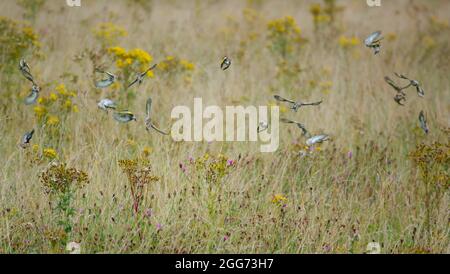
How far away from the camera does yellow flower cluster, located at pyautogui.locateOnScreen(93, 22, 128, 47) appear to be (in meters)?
7.14

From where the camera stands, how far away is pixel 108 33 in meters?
7.16

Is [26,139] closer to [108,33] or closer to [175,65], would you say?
[175,65]

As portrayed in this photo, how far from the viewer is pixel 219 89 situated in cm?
648

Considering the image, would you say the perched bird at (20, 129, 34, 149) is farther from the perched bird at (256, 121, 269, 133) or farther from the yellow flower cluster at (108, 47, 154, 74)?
the perched bird at (256, 121, 269, 133)

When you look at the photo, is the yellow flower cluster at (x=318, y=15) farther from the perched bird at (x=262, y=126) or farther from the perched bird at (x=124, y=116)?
the perched bird at (x=124, y=116)

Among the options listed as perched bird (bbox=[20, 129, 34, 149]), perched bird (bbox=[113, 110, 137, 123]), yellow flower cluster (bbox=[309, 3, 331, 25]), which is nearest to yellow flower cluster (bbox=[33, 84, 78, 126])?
perched bird (bbox=[20, 129, 34, 149])
